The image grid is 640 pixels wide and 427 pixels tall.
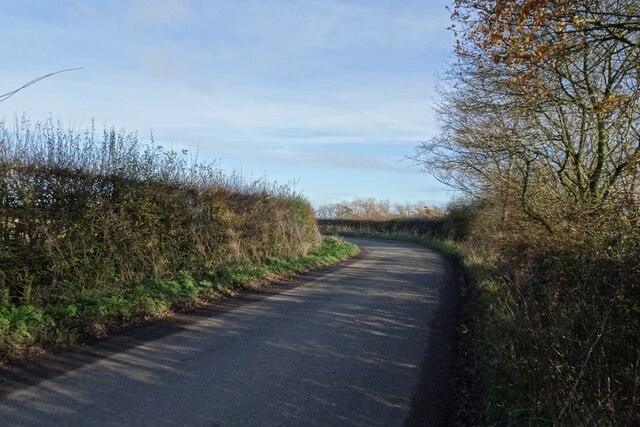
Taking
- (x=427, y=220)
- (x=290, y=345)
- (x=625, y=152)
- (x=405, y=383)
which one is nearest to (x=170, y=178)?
(x=290, y=345)

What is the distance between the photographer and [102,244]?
9.93 m

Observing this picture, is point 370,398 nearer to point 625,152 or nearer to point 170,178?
point 170,178

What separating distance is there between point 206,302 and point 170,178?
3293 mm

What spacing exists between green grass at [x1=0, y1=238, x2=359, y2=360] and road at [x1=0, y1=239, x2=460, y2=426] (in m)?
0.44

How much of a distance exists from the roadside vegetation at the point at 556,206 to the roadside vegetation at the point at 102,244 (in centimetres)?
582

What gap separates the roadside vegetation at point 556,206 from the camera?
186 inches

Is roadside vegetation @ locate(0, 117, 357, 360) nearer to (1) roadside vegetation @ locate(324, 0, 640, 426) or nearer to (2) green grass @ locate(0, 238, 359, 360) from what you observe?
Answer: (2) green grass @ locate(0, 238, 359, 360)

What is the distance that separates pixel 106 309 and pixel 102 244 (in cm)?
184

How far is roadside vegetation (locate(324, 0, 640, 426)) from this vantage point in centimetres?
471

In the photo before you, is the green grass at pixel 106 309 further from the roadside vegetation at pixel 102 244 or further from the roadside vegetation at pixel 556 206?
the roadside vegetation at pixel 556 206

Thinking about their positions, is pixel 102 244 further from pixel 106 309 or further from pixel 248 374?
pixel 248 374

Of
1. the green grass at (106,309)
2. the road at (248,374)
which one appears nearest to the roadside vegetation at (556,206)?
the road at (248,374)

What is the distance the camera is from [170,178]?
41.0ft

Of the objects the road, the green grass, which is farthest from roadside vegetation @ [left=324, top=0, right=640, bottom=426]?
the green grass
